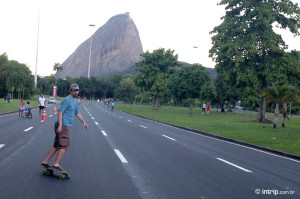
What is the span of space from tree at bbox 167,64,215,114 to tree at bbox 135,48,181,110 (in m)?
11.3

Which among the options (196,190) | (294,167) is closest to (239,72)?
(294,167)

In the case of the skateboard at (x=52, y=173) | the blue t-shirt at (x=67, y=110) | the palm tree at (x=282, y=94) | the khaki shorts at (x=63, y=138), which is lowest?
the skateboard at (x=52, y=173)

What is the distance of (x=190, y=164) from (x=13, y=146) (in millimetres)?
5625

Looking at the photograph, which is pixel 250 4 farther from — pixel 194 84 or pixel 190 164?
pixel 190 164

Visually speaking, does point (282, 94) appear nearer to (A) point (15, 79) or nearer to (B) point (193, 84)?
(B) point (193, 84)

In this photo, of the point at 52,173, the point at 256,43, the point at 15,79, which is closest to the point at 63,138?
the point at 52,173

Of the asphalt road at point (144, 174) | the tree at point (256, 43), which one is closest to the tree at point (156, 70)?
the tree at point (256, 43)

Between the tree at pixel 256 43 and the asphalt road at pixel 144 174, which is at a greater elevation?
the tree at pixel 256 43

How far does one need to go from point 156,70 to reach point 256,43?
99.4 ft

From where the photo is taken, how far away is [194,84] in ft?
160

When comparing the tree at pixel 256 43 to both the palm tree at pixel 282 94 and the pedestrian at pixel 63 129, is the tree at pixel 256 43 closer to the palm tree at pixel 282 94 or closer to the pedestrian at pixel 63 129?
the palm tree at pixel 282 94

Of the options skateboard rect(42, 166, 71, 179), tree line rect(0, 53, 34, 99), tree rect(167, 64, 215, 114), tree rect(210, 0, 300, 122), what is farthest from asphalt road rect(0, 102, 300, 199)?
tree line rect(0, 53, 34, 99)

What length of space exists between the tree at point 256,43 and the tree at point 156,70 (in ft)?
86.8

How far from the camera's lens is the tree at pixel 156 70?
6125 centimetres
